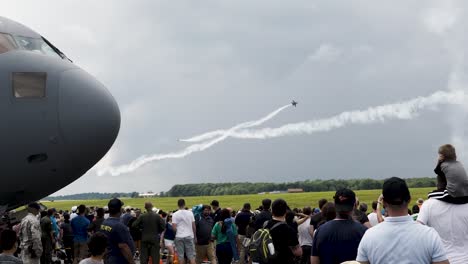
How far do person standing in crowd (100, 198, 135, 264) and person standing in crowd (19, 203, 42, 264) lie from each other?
165 inches

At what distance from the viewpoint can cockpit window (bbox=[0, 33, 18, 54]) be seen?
35.5 ft

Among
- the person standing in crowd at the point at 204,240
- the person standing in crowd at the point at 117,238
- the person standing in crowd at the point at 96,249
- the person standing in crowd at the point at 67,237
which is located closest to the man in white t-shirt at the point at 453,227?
the person standing in crowd at the point at 96,249

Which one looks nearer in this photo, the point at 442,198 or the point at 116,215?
the point at 442,198

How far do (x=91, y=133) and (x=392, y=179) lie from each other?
670 cm

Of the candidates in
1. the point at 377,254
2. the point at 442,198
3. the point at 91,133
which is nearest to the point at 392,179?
the point at 377,254

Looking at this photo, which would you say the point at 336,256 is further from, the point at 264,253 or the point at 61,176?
the point at 61,176

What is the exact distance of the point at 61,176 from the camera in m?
10.7

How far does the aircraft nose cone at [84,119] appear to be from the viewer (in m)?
10.5

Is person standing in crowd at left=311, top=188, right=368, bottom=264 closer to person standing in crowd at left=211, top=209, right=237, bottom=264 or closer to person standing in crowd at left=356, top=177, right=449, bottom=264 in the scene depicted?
Result: person standing in crowd at left=356, top=177, right=449, bottom=264

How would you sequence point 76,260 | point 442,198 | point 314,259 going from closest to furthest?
point 442,198 < point 314,259 < point 76,260

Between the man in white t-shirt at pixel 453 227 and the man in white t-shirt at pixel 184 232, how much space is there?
37.5ft

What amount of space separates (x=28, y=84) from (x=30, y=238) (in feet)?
18.2

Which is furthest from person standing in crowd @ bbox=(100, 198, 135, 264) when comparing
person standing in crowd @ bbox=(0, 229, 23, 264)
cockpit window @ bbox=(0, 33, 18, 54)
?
cockpit window @ bbox=(0, 33, 18, 54)

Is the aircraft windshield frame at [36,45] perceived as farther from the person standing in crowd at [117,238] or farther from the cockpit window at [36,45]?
the person standing in crowd at [117,238]
